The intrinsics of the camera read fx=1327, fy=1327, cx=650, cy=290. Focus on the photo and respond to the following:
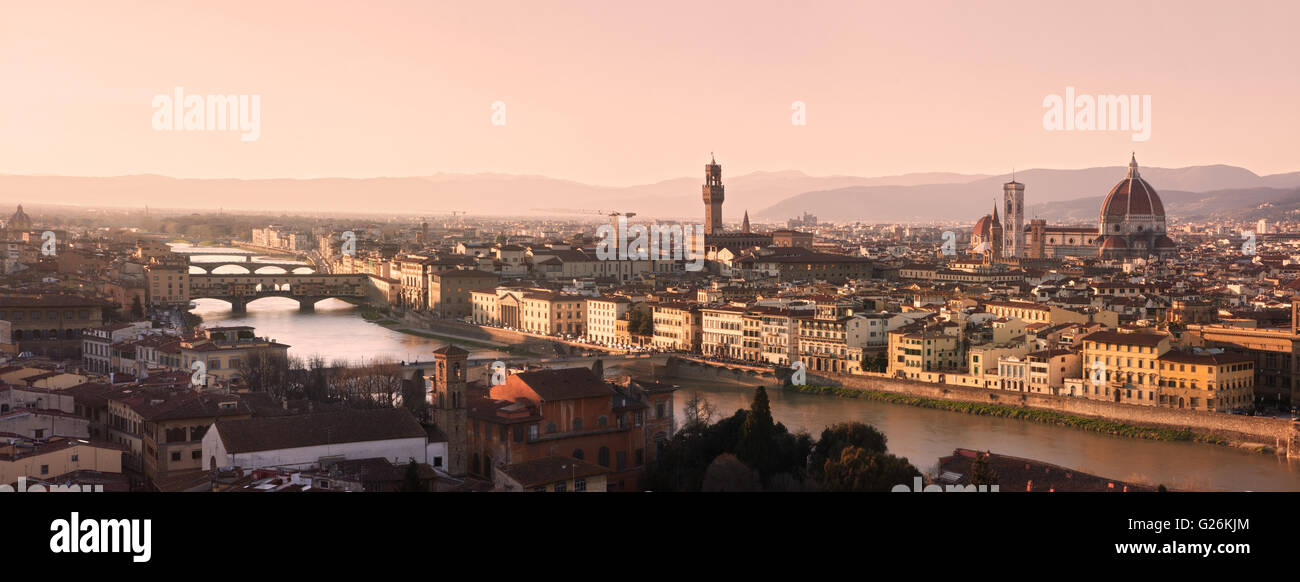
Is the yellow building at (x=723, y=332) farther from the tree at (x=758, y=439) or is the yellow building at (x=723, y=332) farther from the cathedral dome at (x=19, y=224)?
the cathedral dome at (x=19, y=224)

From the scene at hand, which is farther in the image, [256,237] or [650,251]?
[256,237]

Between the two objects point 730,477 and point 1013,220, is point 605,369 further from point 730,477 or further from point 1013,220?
point 1013,220

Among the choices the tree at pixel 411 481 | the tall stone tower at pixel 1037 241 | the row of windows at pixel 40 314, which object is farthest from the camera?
the tall stone tower at pixel 1037 241

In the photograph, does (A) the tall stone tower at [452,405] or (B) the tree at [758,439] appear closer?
(B) the tree at [758,439]

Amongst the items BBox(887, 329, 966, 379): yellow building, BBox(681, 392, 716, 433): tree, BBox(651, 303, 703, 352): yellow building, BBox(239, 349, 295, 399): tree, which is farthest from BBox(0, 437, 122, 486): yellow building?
BBox(651, 303, 703, 352): yellow building

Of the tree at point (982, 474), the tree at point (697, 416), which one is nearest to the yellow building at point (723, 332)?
the tree at point (697, 416)

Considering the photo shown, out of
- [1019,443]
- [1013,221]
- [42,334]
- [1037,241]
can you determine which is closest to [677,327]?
[42,334]

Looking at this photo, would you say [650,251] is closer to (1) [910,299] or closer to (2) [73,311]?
(1) [910,299]

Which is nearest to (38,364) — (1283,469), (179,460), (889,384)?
(179,460)

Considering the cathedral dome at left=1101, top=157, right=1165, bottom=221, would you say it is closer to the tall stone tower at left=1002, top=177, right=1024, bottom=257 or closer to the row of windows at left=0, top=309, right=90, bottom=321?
the tall stone tower at left=1002, top=177, right=1024, bottom=257
